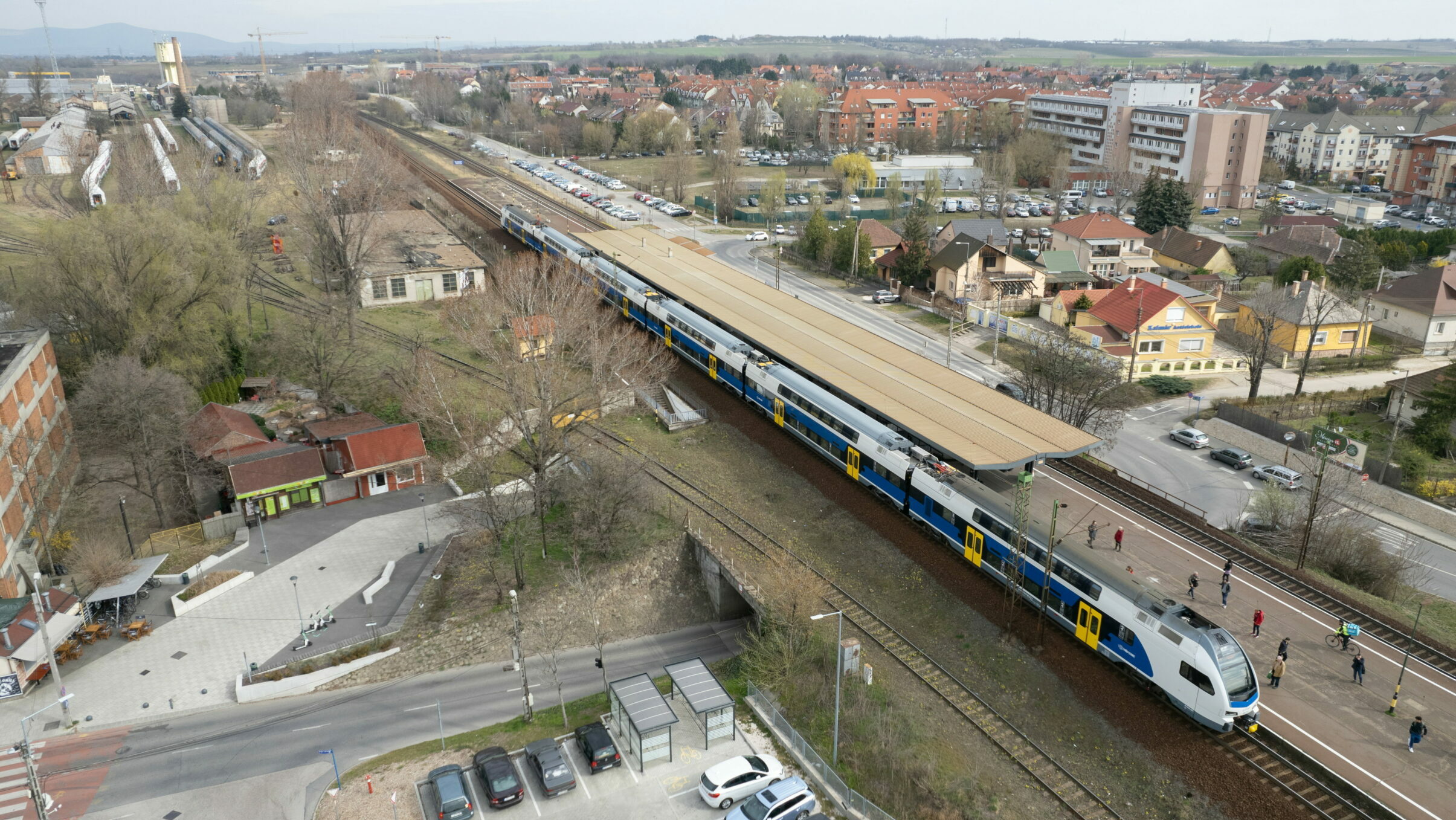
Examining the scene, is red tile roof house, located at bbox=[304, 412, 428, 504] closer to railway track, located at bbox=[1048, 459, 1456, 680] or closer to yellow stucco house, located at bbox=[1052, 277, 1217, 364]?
railway track, located at bbox=[1048, 459, 1456, 680]

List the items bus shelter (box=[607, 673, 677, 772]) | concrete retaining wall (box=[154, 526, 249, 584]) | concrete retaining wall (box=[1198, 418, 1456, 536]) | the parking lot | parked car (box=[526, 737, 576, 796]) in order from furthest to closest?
1. concrete retaining wall (box=[1198, 418, 1456, 536])
2. concrete retaining wall (box=[154, 526, 249, 584])
3. bus shelter (box=[607, 673, 677, 772])
4. parked car (box=[526, 737, 576, 796])
5. the parking lot

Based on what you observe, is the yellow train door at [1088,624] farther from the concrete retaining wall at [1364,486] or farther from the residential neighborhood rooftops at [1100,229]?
the residential neighborhood rooftops at [1100,229]

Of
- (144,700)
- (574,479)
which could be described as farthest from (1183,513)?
(144,700)

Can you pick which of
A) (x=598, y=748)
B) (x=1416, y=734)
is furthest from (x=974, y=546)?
(x=598, y=748)

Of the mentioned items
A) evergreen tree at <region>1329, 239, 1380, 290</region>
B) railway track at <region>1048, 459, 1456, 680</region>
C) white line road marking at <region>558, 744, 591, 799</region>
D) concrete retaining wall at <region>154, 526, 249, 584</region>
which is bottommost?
white line road marking at <region>558, 744, 591, 799</region>

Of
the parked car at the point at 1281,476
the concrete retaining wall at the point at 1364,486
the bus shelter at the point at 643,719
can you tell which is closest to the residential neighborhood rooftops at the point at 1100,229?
the concrete retaining wall at the point at 1364,486

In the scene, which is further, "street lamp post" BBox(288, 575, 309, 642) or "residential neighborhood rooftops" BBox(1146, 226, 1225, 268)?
"residential neighborhood rooftops" BBox(1146, 226, 1225, 268)

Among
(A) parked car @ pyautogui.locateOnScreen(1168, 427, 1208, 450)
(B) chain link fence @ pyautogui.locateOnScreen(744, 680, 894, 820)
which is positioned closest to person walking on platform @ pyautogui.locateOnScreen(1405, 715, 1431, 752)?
Answer: (B) chain link fence @ pyautogui.locateOnScreen(744, 680, 894, 820)
